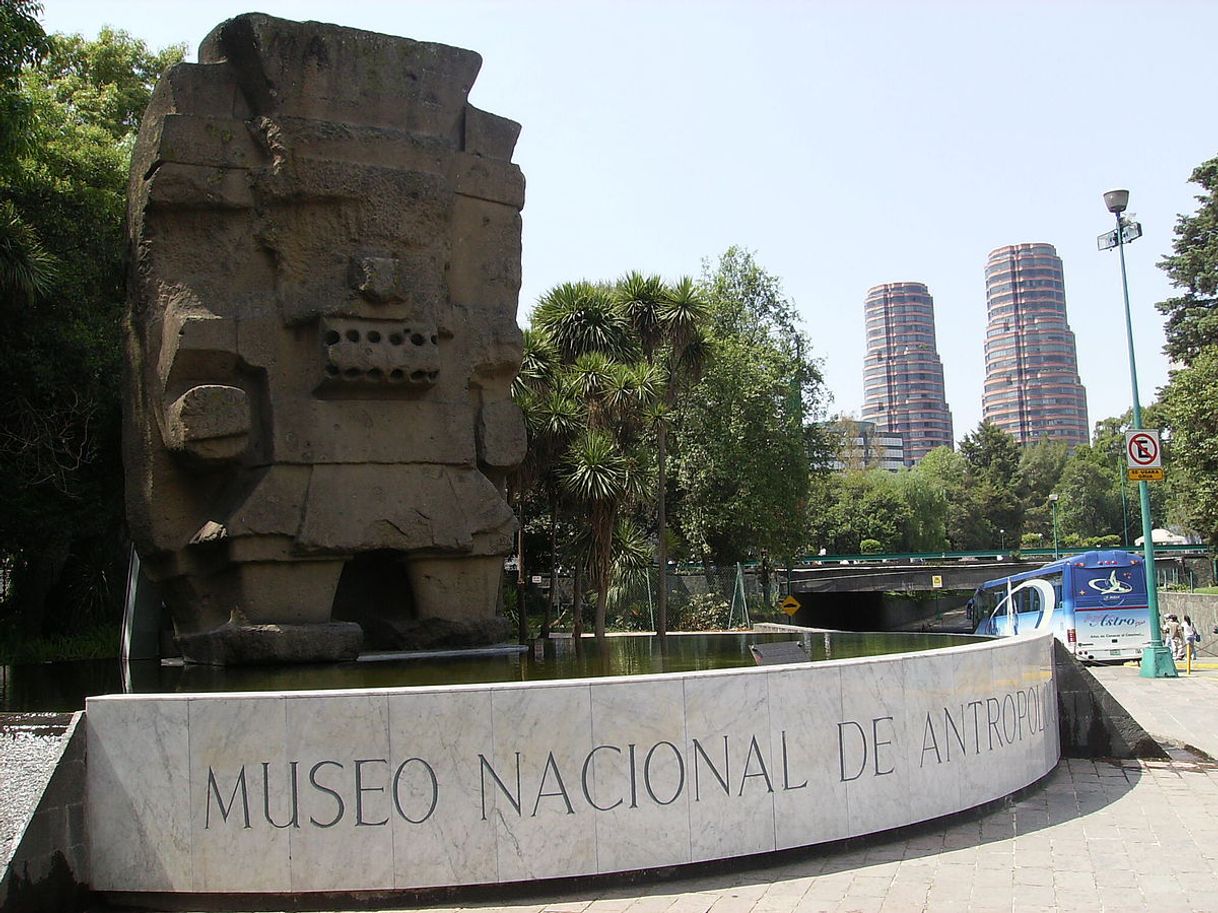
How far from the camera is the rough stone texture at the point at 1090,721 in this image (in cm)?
1038

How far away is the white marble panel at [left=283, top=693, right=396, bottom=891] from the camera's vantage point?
20.3 ft

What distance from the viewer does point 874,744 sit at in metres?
7.39

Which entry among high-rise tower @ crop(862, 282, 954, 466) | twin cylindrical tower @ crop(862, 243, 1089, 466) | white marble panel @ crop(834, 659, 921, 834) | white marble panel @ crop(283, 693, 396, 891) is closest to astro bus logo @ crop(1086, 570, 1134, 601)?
white marble panel @ crop(834, 659, 921, 834)

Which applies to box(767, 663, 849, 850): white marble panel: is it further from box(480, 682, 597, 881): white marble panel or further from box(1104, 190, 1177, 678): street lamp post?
box(1104, 190, 1177, 678): street lamp post

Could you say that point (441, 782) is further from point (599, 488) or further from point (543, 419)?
point (543, 419)

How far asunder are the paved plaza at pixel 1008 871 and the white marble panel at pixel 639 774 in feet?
0.72

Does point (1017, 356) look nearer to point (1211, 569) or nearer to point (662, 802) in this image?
Answer: point (1211, 569)

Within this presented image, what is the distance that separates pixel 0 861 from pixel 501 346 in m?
6.26

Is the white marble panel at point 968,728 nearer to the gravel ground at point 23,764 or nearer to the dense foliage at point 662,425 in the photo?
the gravel ground at point 23,764

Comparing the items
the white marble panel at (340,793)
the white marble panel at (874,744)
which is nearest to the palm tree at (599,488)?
the white marble panel at (874,744)

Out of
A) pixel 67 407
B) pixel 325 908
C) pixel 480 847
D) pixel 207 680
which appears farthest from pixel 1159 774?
pixel 67 407

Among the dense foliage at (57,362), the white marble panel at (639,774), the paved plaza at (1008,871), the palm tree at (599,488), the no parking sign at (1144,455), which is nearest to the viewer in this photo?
the paved plaza at (1008,871)

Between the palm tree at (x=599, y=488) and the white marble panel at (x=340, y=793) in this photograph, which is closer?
the white marble panel at (x=340, y=793)

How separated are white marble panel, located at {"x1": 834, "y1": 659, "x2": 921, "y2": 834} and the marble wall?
0.37 meters
